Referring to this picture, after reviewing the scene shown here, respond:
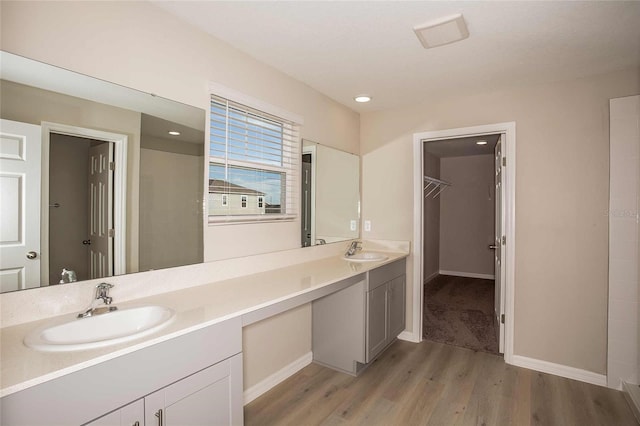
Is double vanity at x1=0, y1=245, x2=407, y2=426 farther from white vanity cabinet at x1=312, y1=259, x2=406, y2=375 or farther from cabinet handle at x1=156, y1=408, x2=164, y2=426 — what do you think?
white vanity cabinet at x1=312, y1=259, x2=406, y2=375

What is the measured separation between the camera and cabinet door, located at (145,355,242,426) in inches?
48.2

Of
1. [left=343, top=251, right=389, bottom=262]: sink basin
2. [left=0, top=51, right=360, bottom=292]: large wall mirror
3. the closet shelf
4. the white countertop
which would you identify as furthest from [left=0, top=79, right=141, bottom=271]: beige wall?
the closet shelf

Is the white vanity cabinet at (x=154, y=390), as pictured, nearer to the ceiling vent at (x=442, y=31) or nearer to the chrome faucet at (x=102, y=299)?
the chrome faucet at (x=102, y=299)

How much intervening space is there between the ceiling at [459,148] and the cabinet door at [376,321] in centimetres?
266

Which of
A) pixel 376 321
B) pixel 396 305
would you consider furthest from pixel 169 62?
pixel 396 305

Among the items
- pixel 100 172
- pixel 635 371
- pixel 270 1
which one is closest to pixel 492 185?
pixel 635 371

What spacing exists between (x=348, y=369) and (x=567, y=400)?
1.53 metres

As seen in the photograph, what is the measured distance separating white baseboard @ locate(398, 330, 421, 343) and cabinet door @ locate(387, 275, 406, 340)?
0.47 feet

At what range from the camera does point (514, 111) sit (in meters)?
2.86

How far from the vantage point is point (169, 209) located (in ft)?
5.93

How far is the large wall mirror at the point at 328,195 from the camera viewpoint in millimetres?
2822

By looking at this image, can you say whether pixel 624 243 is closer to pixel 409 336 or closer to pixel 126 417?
pixel 409 336

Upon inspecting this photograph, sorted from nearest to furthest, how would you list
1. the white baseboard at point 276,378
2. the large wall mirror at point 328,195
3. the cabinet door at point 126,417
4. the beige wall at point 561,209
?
the cabinet door at point 126,417
the white baseboard at point 276,378
the beige wall at point 561,209
the large wall mirror at point 328,195

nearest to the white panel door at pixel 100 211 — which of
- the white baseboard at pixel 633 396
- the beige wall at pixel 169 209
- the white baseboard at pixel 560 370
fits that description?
the beige wall at pixel 169 209
